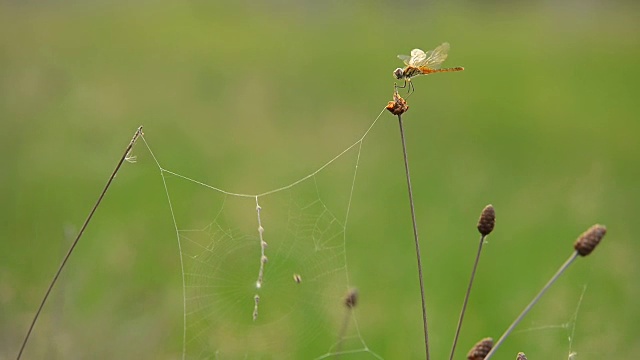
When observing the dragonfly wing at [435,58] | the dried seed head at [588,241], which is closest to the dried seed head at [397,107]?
the dried seed head at [588,241]

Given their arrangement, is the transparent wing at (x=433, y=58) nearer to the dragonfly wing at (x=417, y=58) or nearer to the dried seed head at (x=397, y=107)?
Answer: the dragonfly wing at (x=417, y=58)

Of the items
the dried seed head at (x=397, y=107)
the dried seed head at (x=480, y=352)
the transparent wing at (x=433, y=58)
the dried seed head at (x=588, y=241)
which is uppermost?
the transparent wing at (x=433, y=58)

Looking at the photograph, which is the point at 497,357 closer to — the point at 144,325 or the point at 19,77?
the point at 144,325

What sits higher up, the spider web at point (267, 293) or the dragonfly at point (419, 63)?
the dragonfly at point (419, 63)

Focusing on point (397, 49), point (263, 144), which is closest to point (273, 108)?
point (263, 144)

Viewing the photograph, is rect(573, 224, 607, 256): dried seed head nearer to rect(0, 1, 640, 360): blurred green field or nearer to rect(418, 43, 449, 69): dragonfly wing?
rect(418, 43, 449, 69): dragonfly wing

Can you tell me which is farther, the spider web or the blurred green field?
the blurred green field

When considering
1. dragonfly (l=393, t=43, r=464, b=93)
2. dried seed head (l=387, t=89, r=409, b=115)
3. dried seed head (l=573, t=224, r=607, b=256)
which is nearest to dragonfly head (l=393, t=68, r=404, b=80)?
dragonfly (l=393, t=43, r=464, b=93)

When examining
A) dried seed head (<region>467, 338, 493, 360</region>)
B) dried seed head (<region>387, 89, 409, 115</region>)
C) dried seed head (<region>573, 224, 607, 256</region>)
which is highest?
dried seed head (<region>387, 89, 409, 115</region>)

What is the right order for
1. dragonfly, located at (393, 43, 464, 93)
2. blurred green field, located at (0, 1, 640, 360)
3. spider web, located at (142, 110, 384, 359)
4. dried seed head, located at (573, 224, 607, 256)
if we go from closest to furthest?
dried seed head, located at (573, 224, 607, 256)
dragonfly, located at (393, 43, 464, 93)
spider web, located at (142, 110, 384, 359)
blurred green field, located at (0, 1, 640, 360)

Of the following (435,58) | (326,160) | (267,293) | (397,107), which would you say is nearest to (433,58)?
(435,58)
